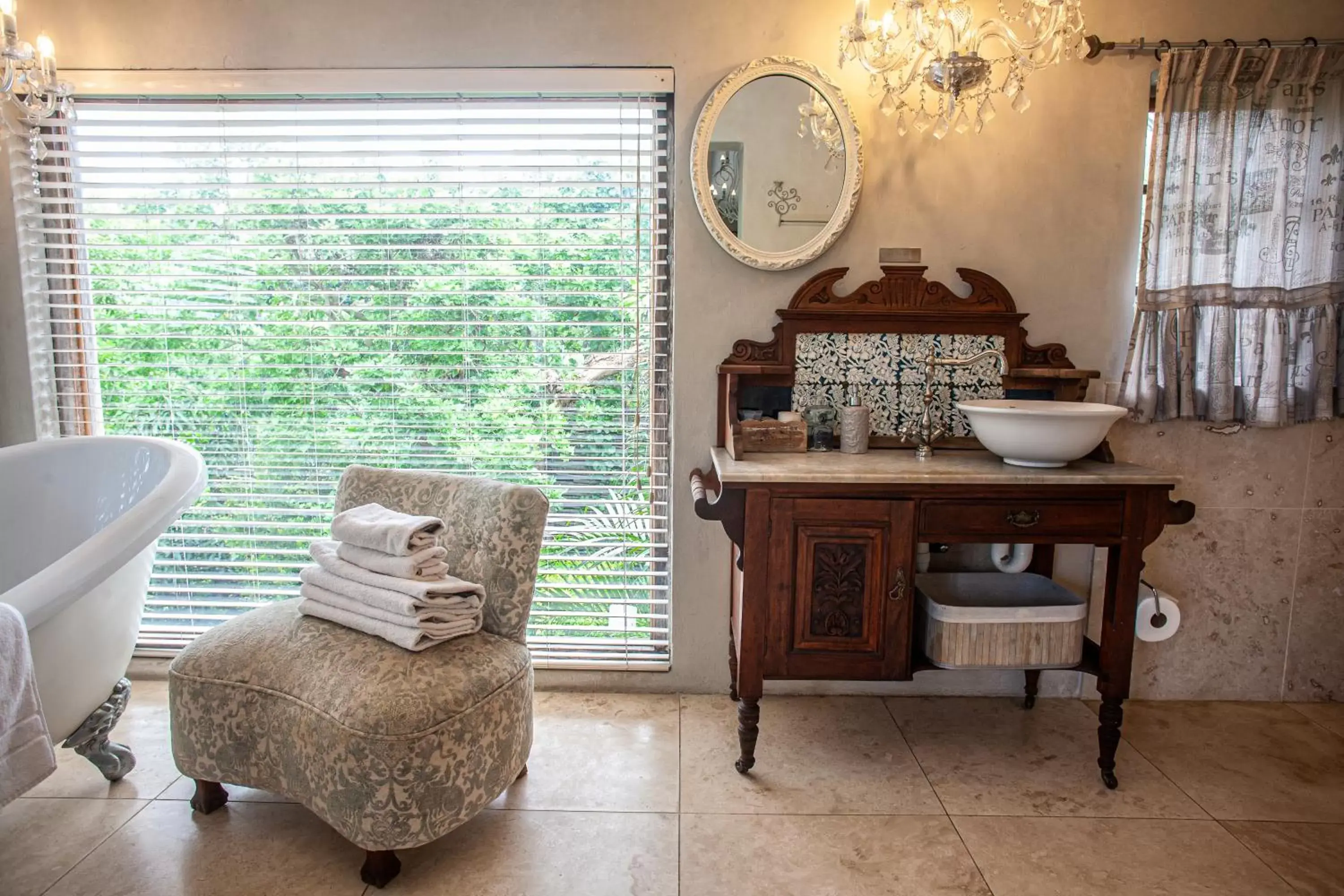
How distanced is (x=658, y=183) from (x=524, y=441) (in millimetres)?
938

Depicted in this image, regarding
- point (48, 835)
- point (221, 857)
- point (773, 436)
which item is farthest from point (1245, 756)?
point (48, 835)

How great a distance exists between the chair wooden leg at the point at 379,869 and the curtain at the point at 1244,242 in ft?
7.95

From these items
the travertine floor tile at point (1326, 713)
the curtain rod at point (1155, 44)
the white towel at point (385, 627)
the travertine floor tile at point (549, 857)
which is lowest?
the travertine floor tile at point (549, 857)

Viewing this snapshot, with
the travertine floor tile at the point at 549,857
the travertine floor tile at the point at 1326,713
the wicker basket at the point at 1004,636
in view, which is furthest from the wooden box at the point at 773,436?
the travertine floor tile at the point at 1326,713

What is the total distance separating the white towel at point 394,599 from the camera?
5.85 feet

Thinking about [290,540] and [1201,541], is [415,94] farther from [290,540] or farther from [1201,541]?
[1201,541]

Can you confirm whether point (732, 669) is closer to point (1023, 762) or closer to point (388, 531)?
point (1023, 762)

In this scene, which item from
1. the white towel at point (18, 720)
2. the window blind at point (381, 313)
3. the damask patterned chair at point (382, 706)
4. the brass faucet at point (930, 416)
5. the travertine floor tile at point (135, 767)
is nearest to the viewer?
the white towel at point (18, 720)

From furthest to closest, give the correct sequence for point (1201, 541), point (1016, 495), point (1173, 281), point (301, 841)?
point (1201, 541) → point (1173, 281) → point (1016, 495) → point (301, 841)

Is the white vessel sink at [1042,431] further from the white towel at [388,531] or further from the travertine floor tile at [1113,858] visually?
the white towel at [388,531]

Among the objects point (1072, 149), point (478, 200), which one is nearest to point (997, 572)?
point (1072, 149)

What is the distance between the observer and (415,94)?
2.49 m

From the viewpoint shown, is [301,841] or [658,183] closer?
[301,841]

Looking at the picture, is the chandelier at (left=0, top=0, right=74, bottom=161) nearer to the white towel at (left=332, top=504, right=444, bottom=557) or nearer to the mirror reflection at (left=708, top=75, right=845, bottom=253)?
the white towel at (left=332, top=504, right=444, bottom=557)
